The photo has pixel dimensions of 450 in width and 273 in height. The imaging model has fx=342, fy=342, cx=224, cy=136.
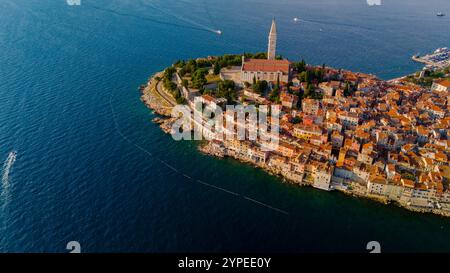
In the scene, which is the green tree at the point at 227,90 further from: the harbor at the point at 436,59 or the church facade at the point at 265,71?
the harbor at the point at 436,59

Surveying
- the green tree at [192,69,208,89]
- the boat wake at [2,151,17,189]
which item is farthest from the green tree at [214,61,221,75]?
the boat wake at [2,151,17,189]

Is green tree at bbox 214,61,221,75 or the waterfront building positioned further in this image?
green tree at bbox 214,61,221,75

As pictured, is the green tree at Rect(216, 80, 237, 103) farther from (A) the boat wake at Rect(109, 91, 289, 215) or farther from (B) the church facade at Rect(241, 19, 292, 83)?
(A) the boat wake at Rect(109, 91, 289, 215)

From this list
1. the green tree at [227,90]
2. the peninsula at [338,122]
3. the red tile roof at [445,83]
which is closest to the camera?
the peninsula at [338,122]

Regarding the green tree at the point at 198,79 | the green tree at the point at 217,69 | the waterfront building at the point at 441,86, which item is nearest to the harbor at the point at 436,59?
the waterfront building at the point at 441,86

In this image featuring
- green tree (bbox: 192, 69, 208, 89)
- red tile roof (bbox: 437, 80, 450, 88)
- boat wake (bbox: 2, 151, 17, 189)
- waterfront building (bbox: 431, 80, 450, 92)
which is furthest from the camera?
red tile roof (bbox: 437, 80, 450, 88)
